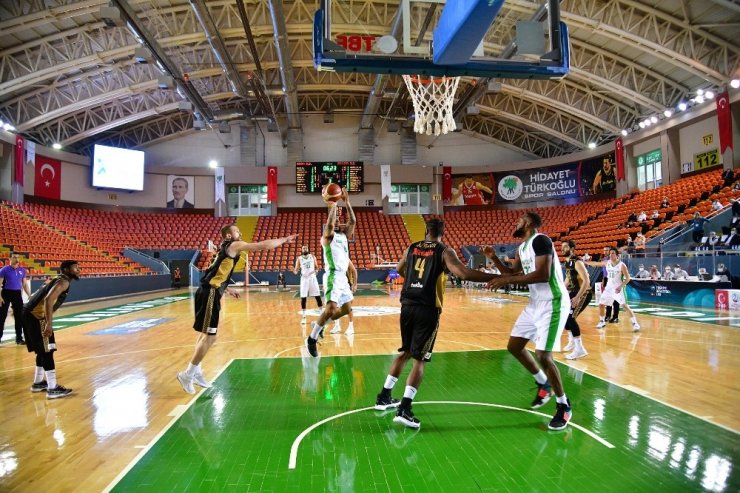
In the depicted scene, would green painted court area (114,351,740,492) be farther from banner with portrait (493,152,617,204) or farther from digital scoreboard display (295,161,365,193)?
banner with portrait (493,152,617,204)

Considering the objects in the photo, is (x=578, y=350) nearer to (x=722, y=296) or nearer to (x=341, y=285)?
(x=341, y=285)

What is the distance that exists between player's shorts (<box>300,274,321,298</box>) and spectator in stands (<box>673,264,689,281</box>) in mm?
11625

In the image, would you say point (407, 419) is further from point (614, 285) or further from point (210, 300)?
point (614, 285)

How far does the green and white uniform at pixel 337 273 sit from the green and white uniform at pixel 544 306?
3.44 metres

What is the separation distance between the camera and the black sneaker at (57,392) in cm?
535

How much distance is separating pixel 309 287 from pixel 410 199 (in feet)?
82.5

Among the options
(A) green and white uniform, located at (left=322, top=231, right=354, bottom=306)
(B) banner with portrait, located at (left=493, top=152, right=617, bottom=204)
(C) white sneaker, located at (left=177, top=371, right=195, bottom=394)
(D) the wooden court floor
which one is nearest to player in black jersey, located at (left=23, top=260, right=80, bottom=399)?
(D) the wooden court floor

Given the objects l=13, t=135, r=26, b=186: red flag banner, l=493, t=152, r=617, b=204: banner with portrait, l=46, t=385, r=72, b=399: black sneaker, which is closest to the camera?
l=46, t=385, r=72, b=399: black sneaker

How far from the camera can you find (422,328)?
14.5 ft

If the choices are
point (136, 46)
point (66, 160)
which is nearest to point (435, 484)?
point (136, 46)

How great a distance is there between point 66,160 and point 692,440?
3378cm

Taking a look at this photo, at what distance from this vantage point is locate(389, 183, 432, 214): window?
118 ft

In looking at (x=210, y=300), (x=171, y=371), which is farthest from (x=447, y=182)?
(x=210, y=300)

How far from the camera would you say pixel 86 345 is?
890 cm
